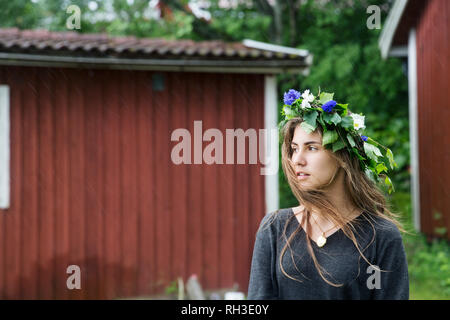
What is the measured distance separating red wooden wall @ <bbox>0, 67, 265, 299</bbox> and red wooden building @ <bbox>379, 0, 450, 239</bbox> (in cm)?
329

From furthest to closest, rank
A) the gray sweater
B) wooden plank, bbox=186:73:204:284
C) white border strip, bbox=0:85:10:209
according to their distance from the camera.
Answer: wooden plank, bbox=186:73:204:284
white border strip, bbox=0:85:10:209
the gray sweater

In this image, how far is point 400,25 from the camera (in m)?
10.3

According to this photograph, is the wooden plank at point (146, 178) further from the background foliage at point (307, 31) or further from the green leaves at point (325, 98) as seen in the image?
the green leaves at point (325, 98)

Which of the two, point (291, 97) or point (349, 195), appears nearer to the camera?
point (349, 195)

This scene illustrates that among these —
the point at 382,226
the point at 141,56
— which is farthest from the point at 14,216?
the point at 382,226

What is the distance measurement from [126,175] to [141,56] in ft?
5.55

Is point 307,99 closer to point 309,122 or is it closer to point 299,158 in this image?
point 309,122

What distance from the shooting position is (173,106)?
702cm

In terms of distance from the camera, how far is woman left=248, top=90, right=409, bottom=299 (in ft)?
6.10

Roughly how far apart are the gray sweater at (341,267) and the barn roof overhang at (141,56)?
482 cm

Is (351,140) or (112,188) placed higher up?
(351,140)

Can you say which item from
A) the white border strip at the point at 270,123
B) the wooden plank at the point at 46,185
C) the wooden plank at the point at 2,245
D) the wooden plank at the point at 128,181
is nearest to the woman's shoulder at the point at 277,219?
the white border strip at the point at 270,123

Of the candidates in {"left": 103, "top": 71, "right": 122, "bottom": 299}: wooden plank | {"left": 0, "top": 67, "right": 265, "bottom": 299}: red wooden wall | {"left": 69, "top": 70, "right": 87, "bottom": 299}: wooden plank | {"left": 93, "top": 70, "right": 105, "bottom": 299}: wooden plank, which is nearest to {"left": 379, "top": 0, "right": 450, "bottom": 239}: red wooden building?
{"left": 0, "top": 67, "right": 265, "bottom": 299}: red wooden wall

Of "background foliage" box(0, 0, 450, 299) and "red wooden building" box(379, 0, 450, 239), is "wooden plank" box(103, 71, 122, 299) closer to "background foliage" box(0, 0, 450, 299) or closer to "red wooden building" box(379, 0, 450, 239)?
"background foliage" box(0, 0, 450, 299)
